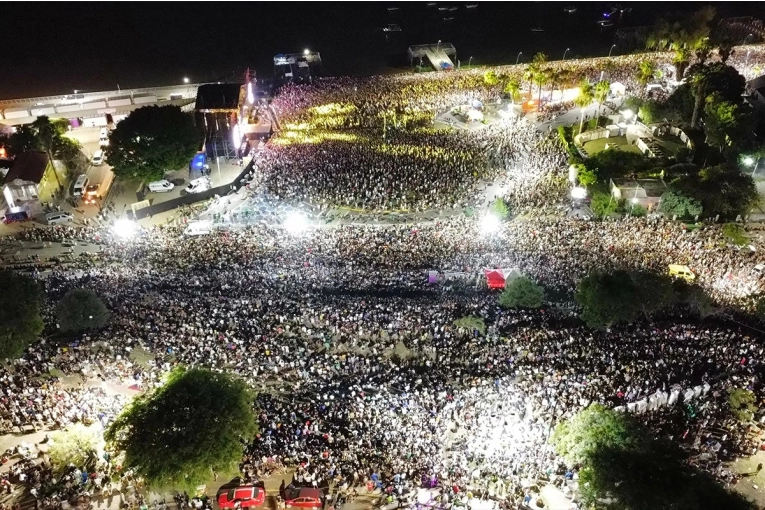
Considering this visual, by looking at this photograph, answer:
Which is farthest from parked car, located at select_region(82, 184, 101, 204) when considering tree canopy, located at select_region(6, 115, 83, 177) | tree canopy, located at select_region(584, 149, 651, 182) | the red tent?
tree canopy, located at select_region(584, 149, 651, 182)

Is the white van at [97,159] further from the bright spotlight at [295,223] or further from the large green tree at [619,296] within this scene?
the large green tree at [619,296]

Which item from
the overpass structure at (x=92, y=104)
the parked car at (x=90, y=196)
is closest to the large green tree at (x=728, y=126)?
the overpass structure at (x=92, y=104)

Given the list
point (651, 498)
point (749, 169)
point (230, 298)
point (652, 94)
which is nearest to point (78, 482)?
point (230, 298)

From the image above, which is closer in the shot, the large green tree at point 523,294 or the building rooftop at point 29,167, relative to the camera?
the large green tree at point 523,294

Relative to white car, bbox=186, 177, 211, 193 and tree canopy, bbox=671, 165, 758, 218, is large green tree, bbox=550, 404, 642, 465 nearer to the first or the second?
tree canopy, bbox=671, 165, 758, 218

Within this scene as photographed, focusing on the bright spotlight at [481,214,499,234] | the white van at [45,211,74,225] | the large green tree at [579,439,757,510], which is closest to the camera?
the large green tree at [579,439,757,510]

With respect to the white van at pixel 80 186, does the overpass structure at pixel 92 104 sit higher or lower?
higher

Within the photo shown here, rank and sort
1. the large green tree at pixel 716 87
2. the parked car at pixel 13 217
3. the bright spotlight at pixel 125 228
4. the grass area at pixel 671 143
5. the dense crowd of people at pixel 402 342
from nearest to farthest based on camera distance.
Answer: the dense crowd of people at pixel 402 342
the bright spotlight at pixel 125 228
the parked car at pixel 13 217
the grass area at pixel 671 143
the large green tree at pixel 716 87

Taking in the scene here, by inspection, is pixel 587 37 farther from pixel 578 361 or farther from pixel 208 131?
pixel 578 361
